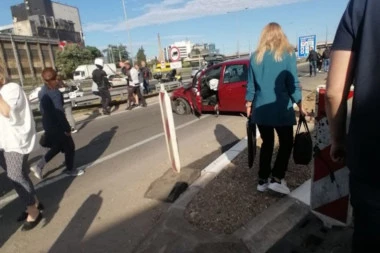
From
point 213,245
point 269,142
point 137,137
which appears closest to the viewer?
point 213,245

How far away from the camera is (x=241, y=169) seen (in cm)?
465

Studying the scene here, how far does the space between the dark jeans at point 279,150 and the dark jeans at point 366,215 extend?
2.00 meters

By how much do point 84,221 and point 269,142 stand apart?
7.68 feet

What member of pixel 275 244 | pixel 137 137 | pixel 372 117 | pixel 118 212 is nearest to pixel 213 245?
pixel 275 244

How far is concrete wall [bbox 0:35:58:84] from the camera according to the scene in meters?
75.2

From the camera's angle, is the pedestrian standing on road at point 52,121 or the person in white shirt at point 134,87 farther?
the person in white shirt at point 134,87

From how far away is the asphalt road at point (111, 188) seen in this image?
3586mm

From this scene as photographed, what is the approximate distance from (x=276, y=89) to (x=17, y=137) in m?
2.86

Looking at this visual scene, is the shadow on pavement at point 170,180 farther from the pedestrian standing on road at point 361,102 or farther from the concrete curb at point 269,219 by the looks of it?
the pedestrian standing on road at point 361,102

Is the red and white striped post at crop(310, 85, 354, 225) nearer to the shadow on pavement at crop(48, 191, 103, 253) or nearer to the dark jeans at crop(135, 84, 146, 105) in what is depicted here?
the shadow on pavement at crop(48, 191, 103, 253)

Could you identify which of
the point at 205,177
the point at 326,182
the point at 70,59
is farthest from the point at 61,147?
the point at 70,59

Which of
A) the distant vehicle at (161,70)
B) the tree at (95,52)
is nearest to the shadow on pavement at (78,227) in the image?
the distant vehicle at (161,70)

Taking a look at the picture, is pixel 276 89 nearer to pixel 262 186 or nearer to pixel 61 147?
pixel 262 186

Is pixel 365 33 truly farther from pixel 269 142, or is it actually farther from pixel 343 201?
pixel 269 142
